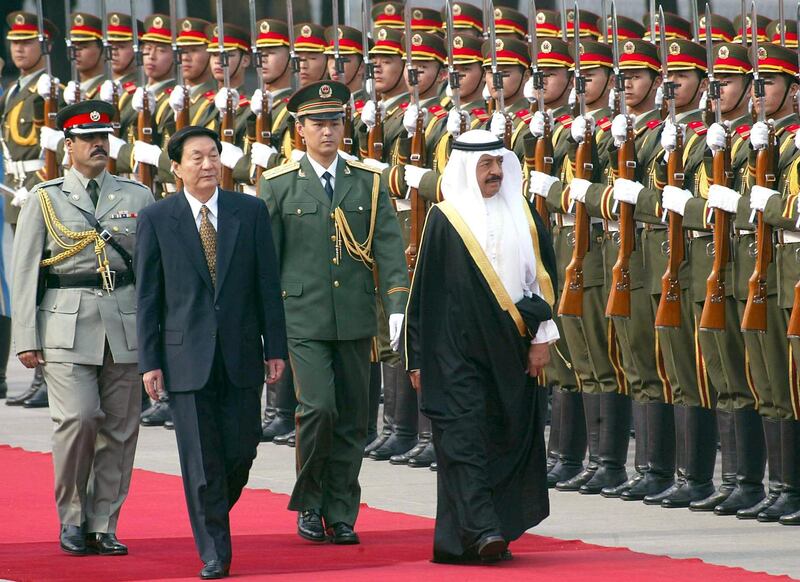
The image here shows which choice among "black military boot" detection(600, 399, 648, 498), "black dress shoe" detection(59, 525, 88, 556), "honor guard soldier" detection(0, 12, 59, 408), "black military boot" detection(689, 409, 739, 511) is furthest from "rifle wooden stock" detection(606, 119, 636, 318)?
"honor guard soldier" detection(0, 12, 59, 408)

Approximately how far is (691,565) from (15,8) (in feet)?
55.2

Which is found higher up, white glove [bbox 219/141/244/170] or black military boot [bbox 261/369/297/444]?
white glove [bbox 219/141/244/170]

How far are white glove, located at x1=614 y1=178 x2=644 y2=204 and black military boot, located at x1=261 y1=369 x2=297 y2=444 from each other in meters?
2.93

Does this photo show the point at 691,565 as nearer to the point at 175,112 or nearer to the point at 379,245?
the point at 379,245

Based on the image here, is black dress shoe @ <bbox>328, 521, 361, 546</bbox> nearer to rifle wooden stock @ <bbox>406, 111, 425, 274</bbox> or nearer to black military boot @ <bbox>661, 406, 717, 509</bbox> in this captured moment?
black military boot @ <bbox>661, 406, 717, 509</bbox>

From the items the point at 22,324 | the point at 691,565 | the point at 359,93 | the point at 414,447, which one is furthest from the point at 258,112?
the point at 691,565

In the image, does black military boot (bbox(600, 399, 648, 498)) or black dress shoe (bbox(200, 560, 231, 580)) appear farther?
black military boot (bbox(600, 399, 648, 498))

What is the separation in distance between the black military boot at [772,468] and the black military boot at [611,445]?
0.89m

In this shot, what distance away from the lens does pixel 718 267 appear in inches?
368

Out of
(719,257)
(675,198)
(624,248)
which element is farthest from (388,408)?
(719,257)

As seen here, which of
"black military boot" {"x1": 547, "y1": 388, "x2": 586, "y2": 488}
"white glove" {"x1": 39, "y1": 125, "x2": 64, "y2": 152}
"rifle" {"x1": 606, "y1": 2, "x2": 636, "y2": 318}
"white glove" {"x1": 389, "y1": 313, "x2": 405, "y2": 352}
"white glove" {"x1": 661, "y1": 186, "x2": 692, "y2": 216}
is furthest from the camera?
"white glove" {"x1": 39, "y1": 125, "x2": 64, "y2": 152}

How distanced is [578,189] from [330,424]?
6.92 ft

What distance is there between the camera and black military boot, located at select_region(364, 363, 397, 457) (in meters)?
11.4

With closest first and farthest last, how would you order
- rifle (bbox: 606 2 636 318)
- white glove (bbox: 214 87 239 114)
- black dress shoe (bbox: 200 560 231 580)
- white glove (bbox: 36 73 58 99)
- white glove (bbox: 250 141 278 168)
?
1. black dress shoe (bbox: 200 560 231 580)
2. rifle (bbox: 606 2 636 318)
3. white glove (bbox: 250 141 278 168)
4. white glove (bbox: 214 87 239 114)
5. white glove (bbox: 36 73 58 99)
